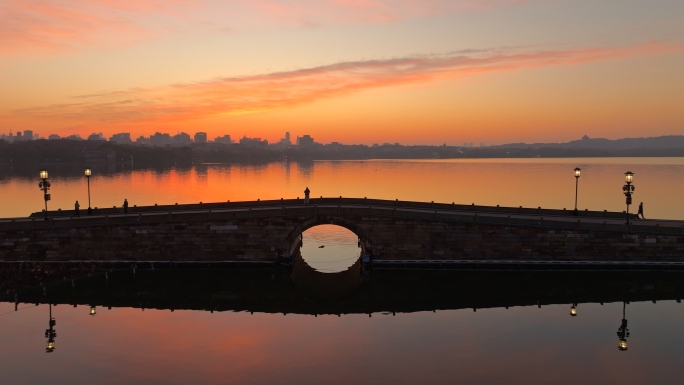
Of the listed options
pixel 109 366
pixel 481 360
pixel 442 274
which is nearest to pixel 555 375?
pixel 481 360

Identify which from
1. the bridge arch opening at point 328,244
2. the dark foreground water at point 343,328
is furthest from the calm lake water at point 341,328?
the bridge arch opening at point 328,244

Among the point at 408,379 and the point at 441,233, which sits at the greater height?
the point at 441,233

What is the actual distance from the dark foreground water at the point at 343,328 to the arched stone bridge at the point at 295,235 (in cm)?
148

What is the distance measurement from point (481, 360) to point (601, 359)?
16.2ft

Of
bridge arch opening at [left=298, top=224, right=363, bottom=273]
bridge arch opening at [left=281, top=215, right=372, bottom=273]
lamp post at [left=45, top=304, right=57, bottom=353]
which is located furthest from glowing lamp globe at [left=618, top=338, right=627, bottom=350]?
lamp post at [left=45, top=304, right=57, bottom=353]

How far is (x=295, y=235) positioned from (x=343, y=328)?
11920 mm

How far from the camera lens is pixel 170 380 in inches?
786

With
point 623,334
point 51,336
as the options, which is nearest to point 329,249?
point 51,336

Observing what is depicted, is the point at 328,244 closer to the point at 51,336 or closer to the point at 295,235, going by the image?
the point at 295,235

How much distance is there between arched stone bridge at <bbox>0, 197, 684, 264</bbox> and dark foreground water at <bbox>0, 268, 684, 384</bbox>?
148cm

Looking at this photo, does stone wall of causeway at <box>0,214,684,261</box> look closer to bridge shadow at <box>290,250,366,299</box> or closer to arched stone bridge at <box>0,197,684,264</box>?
arched stone bridge at <box>0,197,684,264</box>

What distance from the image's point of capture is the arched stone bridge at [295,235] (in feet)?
114

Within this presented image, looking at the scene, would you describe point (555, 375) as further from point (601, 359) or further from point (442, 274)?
point (442, 274)

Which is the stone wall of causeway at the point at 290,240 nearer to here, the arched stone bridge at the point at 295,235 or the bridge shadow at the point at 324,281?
the arched stone bridge at the point at 295,235
